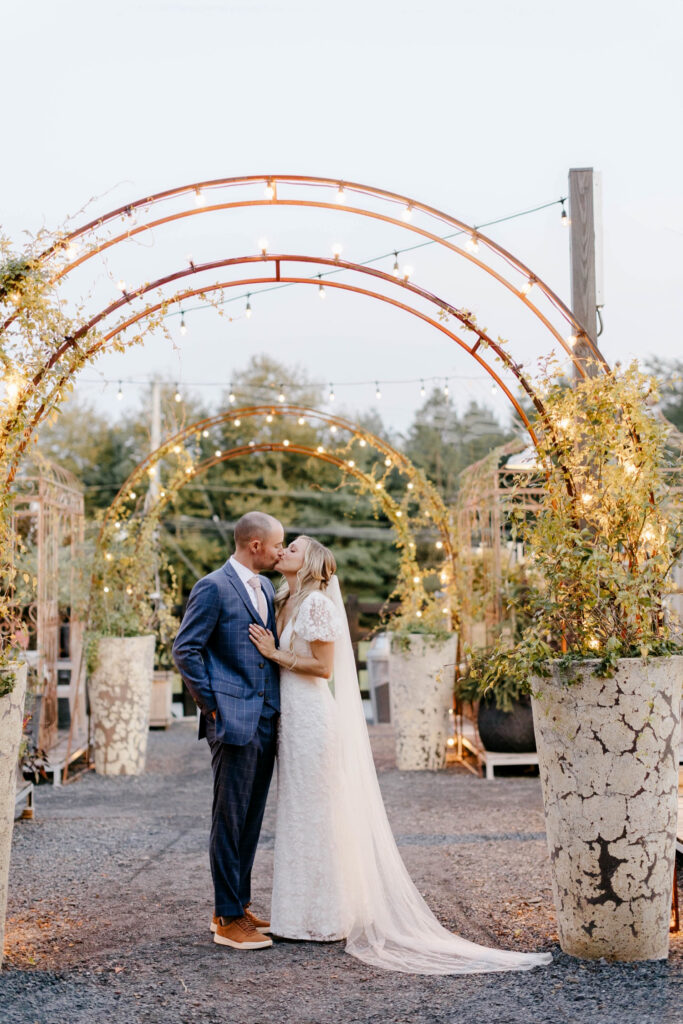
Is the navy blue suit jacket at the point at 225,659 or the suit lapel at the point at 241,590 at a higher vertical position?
the suit lapel at the point at 241,590

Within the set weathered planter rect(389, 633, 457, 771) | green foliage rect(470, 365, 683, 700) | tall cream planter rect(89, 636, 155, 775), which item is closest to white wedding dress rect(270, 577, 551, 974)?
green foliage rect(470, 365, 683, 700)

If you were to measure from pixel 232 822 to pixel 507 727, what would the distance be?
13.5 feet

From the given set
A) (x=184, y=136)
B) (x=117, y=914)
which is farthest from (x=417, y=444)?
(x=117, y=914)

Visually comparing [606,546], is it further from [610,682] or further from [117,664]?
[117,664]

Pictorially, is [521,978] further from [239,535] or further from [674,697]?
[239,535]

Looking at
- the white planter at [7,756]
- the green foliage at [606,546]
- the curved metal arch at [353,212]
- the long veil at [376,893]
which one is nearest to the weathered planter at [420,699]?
the curved metal arch at [353,212]

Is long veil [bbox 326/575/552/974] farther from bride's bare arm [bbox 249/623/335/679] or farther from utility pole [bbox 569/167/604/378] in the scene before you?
Answer: utility pole [bbox 569/167/604/378]

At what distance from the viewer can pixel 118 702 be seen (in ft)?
25.7

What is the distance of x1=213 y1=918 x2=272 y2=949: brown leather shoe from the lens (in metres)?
3.51

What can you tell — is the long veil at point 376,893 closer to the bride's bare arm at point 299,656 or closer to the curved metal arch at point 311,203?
the bride's bare arm at point 299,656

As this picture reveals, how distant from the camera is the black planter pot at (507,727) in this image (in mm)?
7301

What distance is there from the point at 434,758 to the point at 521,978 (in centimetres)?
482

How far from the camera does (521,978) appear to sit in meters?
3.11

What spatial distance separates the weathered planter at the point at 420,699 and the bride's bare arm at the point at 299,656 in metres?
4.18
